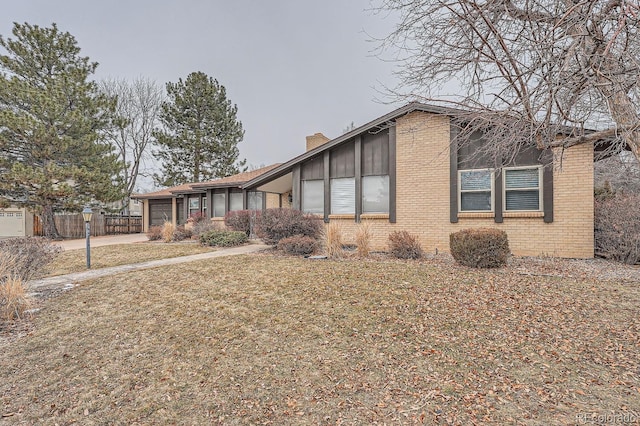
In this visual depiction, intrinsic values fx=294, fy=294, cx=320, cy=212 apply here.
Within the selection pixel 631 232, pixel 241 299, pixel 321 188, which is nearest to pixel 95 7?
pixel 321 188

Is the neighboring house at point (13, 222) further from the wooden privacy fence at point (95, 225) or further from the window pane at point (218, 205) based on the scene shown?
the window pane at point (218, 205)

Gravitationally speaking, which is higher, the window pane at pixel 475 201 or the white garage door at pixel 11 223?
the window pane at pixel 475 201

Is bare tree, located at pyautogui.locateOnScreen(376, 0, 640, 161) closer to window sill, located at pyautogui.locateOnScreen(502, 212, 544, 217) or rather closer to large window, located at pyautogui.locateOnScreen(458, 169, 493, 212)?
window sill, located at pyautogui.locateOnScreen(502, 212, 544, 217)

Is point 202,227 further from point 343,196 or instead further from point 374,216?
point 374,216

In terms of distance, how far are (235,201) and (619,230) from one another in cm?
1548

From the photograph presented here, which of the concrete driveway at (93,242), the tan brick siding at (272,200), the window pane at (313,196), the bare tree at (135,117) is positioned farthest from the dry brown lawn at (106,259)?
the bare tree at (135,117)

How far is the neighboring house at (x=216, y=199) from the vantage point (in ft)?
51.7

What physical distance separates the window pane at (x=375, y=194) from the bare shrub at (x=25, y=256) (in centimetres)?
881

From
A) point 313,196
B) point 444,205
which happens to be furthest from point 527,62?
point 313,196

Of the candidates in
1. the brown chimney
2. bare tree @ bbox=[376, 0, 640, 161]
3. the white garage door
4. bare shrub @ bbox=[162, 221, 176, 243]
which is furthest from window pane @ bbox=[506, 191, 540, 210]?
the white garage door

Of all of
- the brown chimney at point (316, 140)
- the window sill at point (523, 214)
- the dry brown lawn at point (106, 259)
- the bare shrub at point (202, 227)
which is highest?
the brown chimney at point (316, 140)

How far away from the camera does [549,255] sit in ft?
27.8

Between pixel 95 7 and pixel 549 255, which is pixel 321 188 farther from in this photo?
pixel 95 7

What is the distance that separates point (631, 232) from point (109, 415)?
10.4 m
